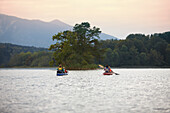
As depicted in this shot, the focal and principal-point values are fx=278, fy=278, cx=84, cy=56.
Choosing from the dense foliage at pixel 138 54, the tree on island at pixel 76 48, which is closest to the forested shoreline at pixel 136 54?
the dense foliage at pixel 138 54

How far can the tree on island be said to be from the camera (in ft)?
342

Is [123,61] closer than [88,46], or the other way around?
[88,46]

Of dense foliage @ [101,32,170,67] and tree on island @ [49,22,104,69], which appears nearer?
tree on island @ [49,22,104,69]

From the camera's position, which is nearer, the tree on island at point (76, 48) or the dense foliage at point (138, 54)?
the tree on island at point (76, 48)

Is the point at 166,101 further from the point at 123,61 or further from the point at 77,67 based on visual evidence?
the point at 123,61

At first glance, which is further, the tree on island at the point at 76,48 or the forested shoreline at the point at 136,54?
the forested shoreline at the point at 136,54

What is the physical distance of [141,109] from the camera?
18672mm

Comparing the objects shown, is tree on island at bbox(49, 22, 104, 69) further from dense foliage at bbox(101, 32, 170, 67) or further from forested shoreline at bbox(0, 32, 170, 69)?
dense foliage at bbox(101, 32, 170, 67)

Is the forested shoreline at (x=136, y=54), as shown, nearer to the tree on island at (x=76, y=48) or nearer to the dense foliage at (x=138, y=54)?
the dense foliage at (x=138, y=54)

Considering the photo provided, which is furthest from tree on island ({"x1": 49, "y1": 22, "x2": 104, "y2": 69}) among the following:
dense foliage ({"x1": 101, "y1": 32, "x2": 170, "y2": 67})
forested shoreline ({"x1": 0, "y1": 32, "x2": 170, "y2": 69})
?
dense foliage ({"x1": 101, "y1": 32, "x2": 170, "y2": 67})

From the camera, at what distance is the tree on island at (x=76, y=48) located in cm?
10438

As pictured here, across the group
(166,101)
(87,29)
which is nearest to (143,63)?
(87,29)

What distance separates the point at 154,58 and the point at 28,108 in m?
144

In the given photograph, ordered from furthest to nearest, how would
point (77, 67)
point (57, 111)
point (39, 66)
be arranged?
1. point (39, 66)
2. point (77, 67)
3. point (57, 111)
